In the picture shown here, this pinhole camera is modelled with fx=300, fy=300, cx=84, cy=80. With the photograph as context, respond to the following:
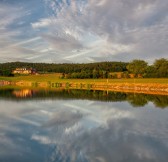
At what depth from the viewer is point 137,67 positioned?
105375 millimetres

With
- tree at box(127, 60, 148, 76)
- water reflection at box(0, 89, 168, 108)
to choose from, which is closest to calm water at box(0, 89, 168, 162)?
water reflection at box(0, 89, 168, 108)

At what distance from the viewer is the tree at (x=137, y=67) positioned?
103781mm

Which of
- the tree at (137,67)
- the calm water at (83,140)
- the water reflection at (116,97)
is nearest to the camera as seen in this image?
the calm water at (83,140)

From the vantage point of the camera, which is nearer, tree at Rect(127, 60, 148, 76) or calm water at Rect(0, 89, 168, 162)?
calm water at Rect(0, 89, 168, 162)

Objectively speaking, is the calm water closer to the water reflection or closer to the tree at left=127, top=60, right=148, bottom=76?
the water reflection

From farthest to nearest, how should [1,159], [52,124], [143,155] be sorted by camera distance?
[52,124] < [143,155] < [1,159]

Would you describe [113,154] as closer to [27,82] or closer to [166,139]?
[166,139]

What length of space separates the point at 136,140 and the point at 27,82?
84600mm

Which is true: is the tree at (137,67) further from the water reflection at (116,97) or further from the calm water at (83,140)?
the calm water at (83,140)

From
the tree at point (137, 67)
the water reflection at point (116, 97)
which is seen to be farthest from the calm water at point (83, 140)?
the tree at point (137, 67)

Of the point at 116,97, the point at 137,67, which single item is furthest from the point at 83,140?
the point at 137,67

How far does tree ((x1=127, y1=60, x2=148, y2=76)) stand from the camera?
103781mm

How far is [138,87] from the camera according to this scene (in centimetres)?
6081

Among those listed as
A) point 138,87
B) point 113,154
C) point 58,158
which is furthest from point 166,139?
point 138,87
